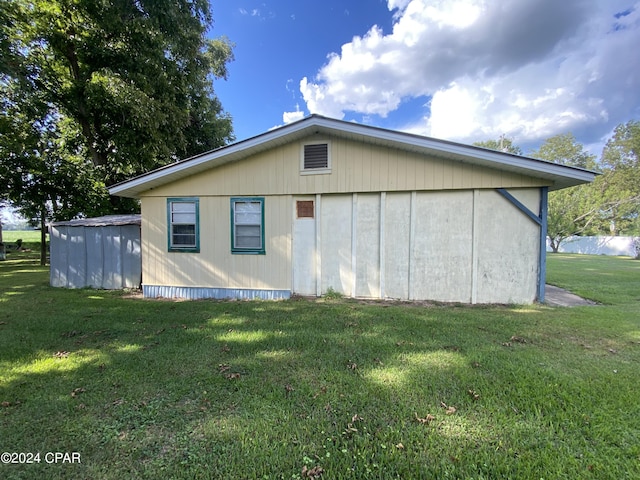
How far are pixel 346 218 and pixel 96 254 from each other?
7.67 m

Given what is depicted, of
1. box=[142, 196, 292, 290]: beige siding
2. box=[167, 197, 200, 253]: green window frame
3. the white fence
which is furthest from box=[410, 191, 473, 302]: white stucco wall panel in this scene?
the white fence

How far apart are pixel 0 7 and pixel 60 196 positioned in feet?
23.0

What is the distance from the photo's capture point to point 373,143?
627 centimetres

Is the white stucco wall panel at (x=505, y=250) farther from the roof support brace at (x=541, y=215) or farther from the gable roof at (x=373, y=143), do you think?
the gable roof at (x=373, y=143)

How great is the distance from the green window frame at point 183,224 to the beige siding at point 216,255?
111 mm

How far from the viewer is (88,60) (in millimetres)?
11367

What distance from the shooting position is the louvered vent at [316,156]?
6.49 m

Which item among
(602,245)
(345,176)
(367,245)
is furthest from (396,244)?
(602,245)

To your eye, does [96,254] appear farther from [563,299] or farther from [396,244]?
[563,299]

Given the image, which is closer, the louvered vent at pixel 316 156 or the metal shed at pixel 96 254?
the louvered vent at pixel 316 156

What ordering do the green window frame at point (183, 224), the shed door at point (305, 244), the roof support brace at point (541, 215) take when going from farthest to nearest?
1. the green window frame at point (183, 224)
2. the shed door at point (305, 244)
3. the roof support brace at point (541, 215)

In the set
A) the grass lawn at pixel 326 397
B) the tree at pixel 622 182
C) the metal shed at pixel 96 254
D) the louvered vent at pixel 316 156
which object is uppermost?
the tree at pixel 622 182

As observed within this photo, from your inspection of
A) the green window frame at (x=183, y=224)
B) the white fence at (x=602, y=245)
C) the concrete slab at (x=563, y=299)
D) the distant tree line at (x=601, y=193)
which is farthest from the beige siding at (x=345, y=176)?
the white fence at (x=602, y=245)

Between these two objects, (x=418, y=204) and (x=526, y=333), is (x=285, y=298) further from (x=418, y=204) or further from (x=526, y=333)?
(x=526, y=333)
